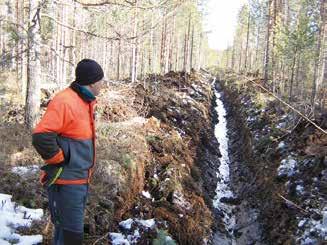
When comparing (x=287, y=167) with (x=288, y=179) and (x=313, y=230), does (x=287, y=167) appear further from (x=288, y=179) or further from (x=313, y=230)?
(x=313, y=230)

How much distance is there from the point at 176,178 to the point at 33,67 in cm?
407

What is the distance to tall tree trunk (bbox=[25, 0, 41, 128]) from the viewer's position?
8.74 meters

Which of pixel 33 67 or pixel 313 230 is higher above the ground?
pixel 33 67

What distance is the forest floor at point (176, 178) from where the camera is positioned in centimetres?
690

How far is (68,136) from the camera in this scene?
4195 millimetres

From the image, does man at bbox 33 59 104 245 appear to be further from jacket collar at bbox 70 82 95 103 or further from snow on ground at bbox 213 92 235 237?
snow on ground at bbox 213 92 235 237

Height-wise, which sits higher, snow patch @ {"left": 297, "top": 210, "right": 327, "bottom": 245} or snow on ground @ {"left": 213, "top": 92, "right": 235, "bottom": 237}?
snow patch @ {"left": 297, "top": 210, "right": 327, "bottom": 245}

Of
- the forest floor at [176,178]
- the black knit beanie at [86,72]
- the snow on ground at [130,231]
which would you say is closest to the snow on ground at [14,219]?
the forest floor at [176,178]

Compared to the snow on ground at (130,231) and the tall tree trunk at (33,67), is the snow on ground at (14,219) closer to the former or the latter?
the snow on ground at (130,231)

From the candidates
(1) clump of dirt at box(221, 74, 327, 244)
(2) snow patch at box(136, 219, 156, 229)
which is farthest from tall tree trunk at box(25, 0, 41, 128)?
(1) clump of dirt at box(221, 74, 327, 244)

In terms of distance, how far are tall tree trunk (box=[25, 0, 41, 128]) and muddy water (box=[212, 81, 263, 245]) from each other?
15.8 feet

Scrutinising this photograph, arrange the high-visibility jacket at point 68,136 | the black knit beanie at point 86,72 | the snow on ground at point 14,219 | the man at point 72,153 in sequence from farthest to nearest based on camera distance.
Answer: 1. the snow on ground at point 14,219
2. the black knit beanie at point 86,72
3. the man at point 72,153
4. the high-visibility jacket at point 68,136

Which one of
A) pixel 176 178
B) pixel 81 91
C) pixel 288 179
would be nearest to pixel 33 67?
pixel 176 178

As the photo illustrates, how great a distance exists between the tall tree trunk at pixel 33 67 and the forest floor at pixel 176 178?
1.29 feet
